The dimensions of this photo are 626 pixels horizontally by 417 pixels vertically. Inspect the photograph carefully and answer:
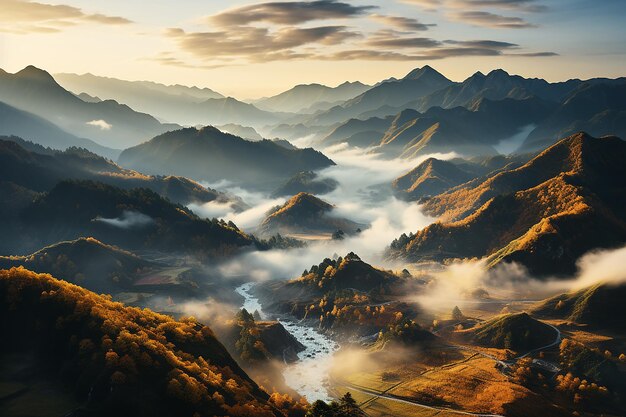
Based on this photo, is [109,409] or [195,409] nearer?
[109,409]

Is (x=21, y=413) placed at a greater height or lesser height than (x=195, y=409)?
greater

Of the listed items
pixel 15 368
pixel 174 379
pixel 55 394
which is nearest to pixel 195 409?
pixel 174 379

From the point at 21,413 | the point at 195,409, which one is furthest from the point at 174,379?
the point at 21,413

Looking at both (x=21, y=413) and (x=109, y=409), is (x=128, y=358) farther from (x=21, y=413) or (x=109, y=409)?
(x=21, y=413)

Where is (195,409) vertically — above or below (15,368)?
below

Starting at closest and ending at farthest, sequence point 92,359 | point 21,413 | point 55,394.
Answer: point 21,413 → point 55,394 → point 92,359

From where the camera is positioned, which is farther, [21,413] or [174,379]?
[174,379]

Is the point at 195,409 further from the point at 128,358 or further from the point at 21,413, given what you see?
the point at 21,413

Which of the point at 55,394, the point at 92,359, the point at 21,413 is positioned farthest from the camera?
the point at 92,359

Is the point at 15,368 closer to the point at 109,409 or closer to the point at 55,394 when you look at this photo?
the point at 55,394
